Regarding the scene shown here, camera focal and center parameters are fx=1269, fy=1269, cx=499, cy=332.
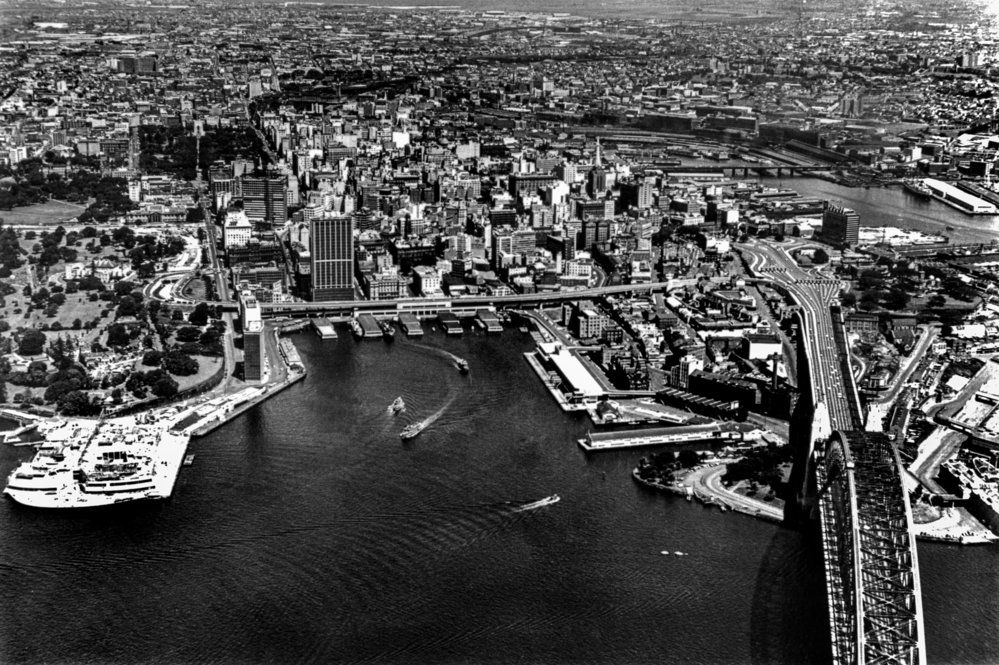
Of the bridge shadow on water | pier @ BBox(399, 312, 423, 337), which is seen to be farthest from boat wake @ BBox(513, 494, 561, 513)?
pier @ BBox(399, 312, 423, 337)

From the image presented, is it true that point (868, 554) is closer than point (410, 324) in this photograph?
Yes

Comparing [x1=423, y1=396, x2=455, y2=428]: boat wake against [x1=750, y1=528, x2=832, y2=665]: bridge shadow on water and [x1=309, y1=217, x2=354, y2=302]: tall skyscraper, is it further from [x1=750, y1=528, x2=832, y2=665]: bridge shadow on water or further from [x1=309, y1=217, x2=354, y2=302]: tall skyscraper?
[x1=309, y1=217, x2=354, y2=302]: tall skyscraper

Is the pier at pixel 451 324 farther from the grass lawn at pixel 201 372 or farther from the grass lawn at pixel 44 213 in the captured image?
the grass lawn at pixel 44 213

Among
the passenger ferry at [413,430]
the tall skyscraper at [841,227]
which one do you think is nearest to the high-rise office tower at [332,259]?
the passenger ferry at [413,430]

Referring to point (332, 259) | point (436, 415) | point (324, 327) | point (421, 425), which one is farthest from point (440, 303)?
point (421, 425)

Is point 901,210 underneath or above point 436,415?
above

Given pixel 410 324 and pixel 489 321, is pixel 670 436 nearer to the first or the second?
pixel 489 321

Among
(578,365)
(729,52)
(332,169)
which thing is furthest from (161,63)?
(578,365)

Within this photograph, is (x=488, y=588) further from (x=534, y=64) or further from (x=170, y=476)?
(x=534, y=64)
